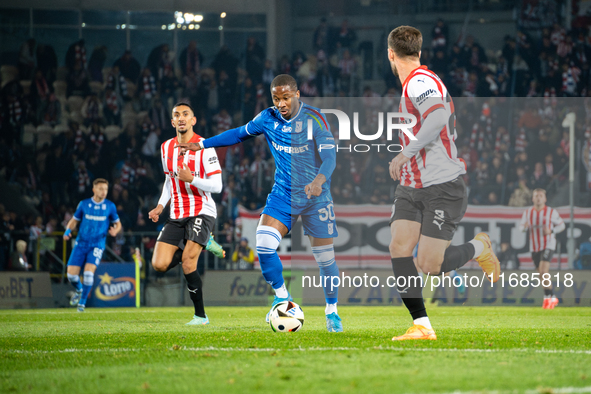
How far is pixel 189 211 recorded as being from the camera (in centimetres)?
858

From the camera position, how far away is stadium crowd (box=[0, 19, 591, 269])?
18.6 metres

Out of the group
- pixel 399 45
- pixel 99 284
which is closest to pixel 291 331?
pixel 399 45

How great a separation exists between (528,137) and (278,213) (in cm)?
1411

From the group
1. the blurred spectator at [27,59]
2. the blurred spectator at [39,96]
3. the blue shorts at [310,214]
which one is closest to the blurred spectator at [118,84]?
the blurred spectator at [39,96]

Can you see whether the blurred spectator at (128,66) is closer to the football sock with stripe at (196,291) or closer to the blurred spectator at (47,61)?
the blurred spectator at (47,61)

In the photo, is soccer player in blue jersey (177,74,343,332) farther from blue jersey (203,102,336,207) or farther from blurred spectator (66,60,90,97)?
blurred spectator (66,60,90,97)

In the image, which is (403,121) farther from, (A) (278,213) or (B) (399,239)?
(A) (278,213)

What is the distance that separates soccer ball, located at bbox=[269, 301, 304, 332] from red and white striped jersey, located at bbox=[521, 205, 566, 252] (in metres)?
9.14

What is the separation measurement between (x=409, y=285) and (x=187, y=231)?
380 centimetres

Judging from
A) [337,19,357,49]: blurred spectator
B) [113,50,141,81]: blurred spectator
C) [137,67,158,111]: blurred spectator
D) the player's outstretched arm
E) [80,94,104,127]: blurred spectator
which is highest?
[337,19,357,49]: blurred spectator

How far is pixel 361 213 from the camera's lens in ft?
45.2

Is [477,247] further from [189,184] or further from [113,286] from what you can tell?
[113,286]

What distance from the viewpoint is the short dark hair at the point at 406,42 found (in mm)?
5672

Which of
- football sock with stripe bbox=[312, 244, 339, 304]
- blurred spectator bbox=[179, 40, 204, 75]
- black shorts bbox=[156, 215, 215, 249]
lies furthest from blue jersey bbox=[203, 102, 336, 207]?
blurred spectator bbox=[179, 40, 204, 75]
